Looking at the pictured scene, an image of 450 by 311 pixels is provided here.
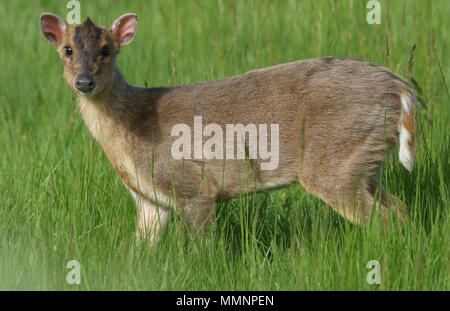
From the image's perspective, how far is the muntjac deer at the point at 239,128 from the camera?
4.74 meters

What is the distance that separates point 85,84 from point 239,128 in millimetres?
1033

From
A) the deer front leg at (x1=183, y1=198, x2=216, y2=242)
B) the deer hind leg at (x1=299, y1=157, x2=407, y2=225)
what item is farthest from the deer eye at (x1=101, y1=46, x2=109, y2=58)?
the deer hind leg at (x1=299, y1=157, x2=407, y2=225)

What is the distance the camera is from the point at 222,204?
5316 millimetres

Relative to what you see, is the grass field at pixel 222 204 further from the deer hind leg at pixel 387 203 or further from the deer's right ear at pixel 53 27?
the deer's right ear at pixel 53 27

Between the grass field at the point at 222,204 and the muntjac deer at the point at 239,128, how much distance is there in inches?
8.4

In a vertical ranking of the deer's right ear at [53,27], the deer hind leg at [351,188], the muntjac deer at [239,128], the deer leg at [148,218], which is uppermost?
the deer's right ear at [53,27]

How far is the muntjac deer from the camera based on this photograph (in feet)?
15.6

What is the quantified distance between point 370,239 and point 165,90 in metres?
1.95

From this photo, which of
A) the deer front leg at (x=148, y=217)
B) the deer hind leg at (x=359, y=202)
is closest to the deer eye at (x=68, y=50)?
the deer front leg at (x=148, y=217)

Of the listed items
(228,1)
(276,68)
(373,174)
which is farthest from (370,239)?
(228,1)

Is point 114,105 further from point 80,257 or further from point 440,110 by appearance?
point 440,110

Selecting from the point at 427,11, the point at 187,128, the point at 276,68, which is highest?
the point at 427,11

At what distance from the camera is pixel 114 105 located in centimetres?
527

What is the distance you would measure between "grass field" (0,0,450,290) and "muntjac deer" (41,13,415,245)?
0.21 metres
